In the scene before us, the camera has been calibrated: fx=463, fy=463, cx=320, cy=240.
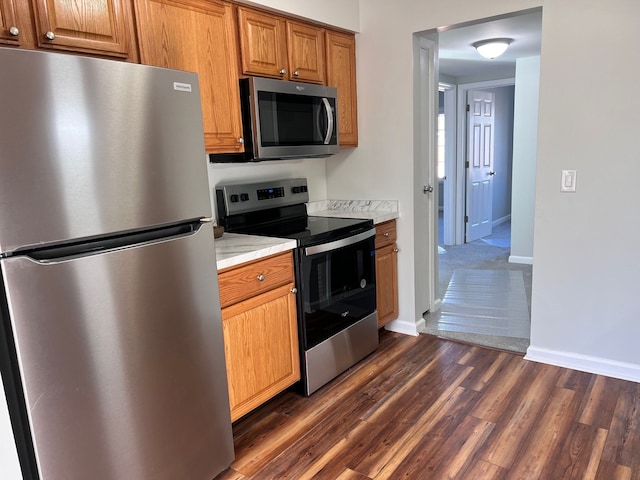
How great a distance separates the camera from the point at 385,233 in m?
3.12

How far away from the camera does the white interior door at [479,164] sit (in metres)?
6.06

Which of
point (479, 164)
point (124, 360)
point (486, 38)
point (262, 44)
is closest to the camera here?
point (124, 360)

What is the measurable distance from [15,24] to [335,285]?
5.99 feet

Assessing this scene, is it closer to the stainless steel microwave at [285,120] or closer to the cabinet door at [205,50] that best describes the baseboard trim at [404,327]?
the stainless steel microwave at [285,120]

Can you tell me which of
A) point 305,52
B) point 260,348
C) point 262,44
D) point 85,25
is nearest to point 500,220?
point 305,52

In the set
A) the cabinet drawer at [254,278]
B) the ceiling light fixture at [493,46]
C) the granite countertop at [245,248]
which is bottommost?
the cabinet drawer at [254,278]

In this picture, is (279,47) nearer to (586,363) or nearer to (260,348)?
(260,348)

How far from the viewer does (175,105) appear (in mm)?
1600

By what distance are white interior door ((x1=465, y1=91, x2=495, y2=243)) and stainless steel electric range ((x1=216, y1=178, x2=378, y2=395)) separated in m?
3.73

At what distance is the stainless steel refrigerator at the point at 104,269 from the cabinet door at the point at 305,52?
1174 millimetres

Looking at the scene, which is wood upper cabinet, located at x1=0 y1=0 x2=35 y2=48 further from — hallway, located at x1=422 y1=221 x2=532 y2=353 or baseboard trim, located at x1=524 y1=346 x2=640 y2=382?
baseboard trim, located at x1=524 y1=346 x2=640 y2=382

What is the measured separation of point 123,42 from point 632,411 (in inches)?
112

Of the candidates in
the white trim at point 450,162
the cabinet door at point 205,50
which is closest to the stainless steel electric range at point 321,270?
the cabinet door at point 205,50

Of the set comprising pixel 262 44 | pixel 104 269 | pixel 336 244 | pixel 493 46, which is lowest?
pixel 336 244
